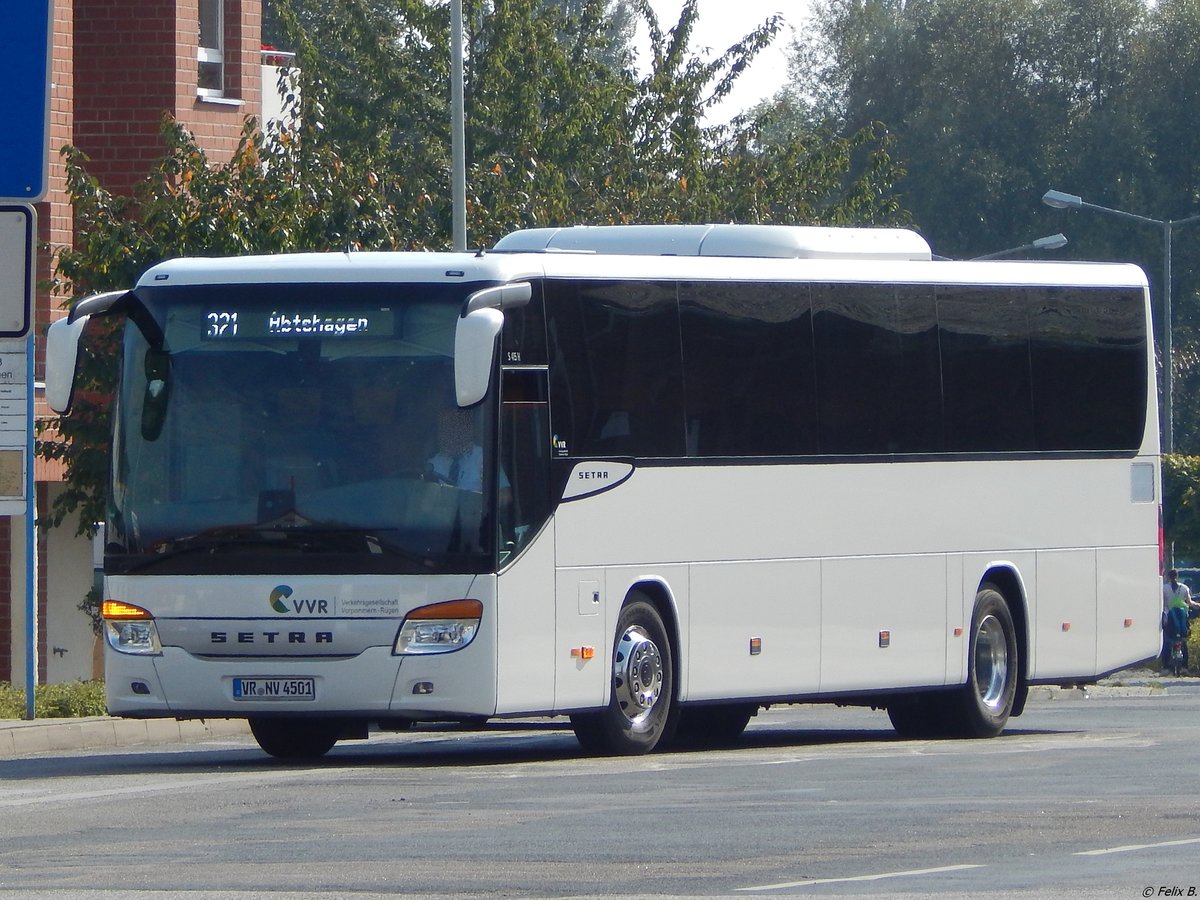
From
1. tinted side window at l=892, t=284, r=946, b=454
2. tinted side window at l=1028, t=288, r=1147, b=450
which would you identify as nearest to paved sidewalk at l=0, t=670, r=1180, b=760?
tinted side window at l=892, t=284, r=946, b=454

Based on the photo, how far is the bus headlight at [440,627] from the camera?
50.7 feet

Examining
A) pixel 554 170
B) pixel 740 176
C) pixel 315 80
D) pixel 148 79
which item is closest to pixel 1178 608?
pixel 740 176

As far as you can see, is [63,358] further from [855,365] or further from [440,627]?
[855,365]

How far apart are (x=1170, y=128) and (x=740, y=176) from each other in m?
31.1

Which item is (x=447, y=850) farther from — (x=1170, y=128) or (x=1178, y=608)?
(x=1170, y=128)

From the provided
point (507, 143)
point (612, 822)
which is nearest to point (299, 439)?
point (612, 822)

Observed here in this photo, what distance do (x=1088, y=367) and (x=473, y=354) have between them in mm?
6663

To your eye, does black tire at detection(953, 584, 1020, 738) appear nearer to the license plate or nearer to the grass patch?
the license plate

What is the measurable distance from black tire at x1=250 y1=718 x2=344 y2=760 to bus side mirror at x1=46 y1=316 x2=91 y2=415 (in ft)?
8.02

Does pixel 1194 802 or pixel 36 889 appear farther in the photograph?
pixel 1194 802

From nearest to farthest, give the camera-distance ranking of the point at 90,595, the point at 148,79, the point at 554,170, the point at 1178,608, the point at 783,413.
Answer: the point at 783,413 → the point at 90,595 → the point at 148,79 → the point at 554,170 → the point at 1178,608

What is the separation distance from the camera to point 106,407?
26672 millimetres

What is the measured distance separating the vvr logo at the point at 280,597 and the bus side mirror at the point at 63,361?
164 centimetres

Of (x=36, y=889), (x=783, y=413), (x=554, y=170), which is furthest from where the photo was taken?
(x=554, y=170)
